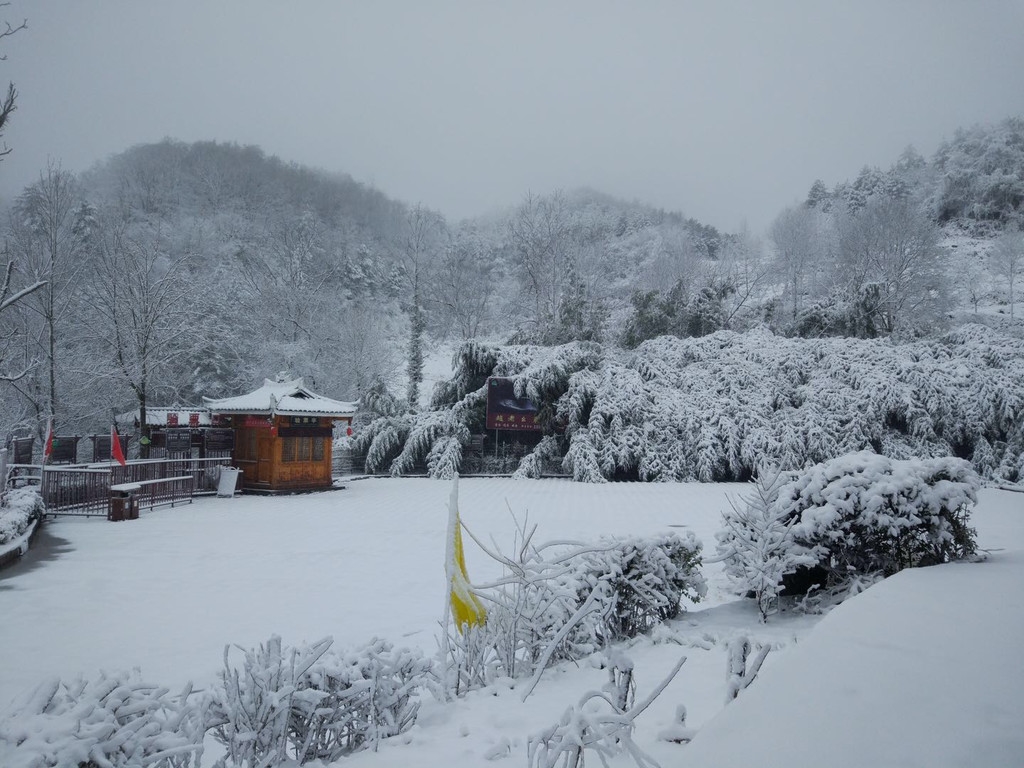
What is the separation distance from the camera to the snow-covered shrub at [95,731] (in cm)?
179

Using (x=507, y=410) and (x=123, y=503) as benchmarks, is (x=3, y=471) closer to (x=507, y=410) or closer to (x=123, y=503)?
(x=123, y=503)

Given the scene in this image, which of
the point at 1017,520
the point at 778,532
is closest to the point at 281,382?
the point at 778,532

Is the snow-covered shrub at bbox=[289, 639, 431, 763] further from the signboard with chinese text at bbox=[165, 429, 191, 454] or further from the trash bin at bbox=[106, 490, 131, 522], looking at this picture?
the signboard with chinese text at bbox=[165, 429, 191, 454]

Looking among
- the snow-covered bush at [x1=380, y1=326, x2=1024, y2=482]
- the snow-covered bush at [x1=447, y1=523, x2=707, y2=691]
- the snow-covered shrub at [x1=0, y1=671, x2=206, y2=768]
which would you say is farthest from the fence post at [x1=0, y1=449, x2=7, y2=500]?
the snow-covered bush at [x1=380, y1=326, x2=1024, y2=482]

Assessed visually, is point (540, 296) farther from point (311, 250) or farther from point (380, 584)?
point (380, 584)

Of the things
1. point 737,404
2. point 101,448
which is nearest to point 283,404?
point 101,448

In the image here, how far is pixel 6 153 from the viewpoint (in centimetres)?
462

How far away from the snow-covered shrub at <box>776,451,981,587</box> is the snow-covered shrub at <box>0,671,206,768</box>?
501cm

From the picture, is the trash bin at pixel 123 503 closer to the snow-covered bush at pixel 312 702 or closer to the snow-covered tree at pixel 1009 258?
the snow-covered bush at pixel 312 702

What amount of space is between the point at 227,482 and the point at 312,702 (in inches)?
538

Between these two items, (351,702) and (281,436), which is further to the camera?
(281,436)

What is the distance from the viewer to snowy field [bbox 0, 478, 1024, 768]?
2.13 metres

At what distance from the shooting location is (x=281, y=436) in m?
15.3

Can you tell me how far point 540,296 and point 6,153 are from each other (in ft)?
86.4
